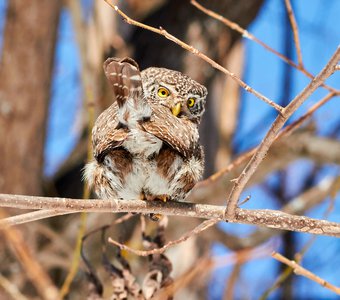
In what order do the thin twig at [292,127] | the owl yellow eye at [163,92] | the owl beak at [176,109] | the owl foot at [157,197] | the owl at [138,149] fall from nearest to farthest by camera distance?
the owl at [138,149]
the owl foot at [157,197]
the thin twig at [292,127]
the owl beak at [176,109]
the owl yellow eye at [163,92]

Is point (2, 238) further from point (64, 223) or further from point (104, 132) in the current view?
point (104, 132)

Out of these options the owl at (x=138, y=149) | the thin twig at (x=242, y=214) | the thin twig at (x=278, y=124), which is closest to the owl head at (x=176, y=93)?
the owl at (x=138, y=149)

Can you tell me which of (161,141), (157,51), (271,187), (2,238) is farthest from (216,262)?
(271,187)

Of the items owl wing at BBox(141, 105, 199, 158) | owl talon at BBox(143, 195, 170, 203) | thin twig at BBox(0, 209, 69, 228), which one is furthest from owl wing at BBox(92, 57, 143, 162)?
thin twig at BBox(0, 209, 69, 228)

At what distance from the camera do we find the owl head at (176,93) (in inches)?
127

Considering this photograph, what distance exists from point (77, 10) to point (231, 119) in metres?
2.07

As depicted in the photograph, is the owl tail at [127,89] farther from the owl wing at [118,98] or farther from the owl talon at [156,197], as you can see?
the owl talon at [156,197]

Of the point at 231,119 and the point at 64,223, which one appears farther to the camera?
the point at 231,119

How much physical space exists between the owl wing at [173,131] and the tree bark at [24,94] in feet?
8.66

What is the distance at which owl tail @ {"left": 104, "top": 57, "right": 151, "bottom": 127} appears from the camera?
7.22ft

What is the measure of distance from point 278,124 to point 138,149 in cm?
77

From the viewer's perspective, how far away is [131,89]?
227cm

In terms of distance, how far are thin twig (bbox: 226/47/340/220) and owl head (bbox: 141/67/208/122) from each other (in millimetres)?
1155

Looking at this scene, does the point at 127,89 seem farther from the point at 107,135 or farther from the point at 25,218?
the point at 25,218
